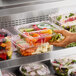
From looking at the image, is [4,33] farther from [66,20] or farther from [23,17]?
[66,20]

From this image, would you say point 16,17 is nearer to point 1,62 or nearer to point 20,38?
point 20,38

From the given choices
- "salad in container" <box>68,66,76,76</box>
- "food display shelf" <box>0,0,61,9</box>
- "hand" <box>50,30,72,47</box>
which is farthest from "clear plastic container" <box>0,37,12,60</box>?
"salad in container" <box>68,66,76,76</box>

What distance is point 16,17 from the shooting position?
2.65m

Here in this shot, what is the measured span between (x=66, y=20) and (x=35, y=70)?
82cm

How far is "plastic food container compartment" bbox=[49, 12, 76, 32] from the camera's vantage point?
101 inches

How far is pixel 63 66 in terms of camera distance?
10.1ft

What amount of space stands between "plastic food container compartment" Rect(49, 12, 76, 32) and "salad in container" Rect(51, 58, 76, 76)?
649 mm

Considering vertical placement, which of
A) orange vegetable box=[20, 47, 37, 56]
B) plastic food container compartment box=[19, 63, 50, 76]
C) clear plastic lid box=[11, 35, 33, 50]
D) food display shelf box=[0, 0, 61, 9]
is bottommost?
plastic food container compartment box=[19, 63, 50, 76]

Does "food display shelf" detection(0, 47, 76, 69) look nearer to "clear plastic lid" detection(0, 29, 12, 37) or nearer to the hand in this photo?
the hand

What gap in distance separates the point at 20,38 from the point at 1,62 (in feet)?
1.11

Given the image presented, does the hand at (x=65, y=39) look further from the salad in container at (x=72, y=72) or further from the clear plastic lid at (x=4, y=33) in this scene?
the salad in container at (x=72, y=72)

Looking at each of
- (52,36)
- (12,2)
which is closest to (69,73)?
(52,36)

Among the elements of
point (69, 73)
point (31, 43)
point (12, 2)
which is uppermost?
point (12, 2)

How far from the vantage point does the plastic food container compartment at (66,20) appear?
8.39 ft
